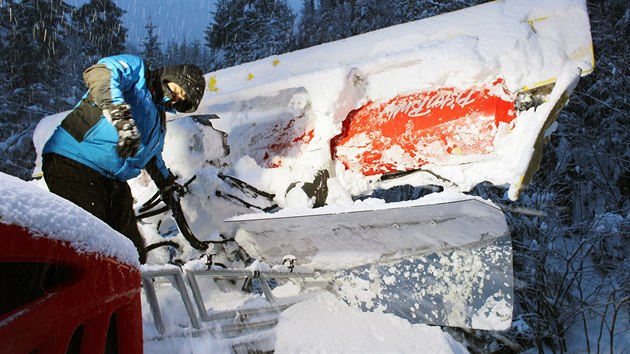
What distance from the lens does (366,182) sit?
3115 millimetres

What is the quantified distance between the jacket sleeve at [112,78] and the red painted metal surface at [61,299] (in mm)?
1520

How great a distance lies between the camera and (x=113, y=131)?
7.86 feet

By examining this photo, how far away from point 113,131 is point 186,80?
48 centimetres

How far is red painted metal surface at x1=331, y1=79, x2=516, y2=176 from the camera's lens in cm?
272

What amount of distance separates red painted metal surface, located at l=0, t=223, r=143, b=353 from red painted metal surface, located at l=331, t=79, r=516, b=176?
7.24 ft

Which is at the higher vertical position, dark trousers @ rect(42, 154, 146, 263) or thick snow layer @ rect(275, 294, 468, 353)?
dark trousers @ rect(42, 154, 146, 263)

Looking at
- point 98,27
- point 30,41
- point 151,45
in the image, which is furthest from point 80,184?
point 151,45

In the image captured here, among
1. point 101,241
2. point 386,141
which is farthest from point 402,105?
point 101,241

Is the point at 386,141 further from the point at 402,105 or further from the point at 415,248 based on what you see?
the point at 415,248

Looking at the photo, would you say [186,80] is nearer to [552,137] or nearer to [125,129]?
[125,129]

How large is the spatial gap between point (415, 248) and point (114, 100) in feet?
5.76

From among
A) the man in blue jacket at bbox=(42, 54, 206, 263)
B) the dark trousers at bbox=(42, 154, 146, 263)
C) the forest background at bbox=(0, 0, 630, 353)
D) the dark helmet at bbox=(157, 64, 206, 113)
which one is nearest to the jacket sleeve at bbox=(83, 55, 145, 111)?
the man in blue jacket at bbox=(42, 54, 206, 263)

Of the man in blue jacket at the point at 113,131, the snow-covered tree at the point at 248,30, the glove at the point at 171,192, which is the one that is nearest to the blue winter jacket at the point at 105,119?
the man in blue jacket at the point at 113,131

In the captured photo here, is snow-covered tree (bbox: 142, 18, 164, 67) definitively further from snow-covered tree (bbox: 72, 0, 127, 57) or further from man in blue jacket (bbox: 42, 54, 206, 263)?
man in blue jacket (bbox: 42, 54, 206, 263)
